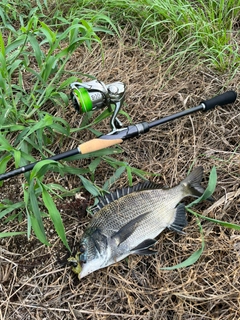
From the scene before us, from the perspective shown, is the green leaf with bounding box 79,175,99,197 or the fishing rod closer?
the fishing rod

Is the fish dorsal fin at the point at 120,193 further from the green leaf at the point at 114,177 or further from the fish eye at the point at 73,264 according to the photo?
the fish eye at the point at 73,264

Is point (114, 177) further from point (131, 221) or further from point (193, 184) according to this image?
point (193, 184)

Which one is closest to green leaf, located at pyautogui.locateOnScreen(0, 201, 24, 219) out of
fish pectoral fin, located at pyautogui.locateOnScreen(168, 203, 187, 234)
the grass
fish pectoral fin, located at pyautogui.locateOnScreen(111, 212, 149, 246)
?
the grass

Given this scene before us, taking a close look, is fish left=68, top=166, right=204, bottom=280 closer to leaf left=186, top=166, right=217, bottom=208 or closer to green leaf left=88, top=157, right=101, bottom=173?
leaf left=186, top=166, right=217, bottom=208

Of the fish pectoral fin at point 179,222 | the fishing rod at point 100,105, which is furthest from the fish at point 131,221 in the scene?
the fishing rod at point 100,105

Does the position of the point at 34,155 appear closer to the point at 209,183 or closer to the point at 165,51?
the point at 209,183

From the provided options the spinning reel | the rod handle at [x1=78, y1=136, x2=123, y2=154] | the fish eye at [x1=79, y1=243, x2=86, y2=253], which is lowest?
the fish eye at [x1=79, y1=243, x2=86, y2=253]

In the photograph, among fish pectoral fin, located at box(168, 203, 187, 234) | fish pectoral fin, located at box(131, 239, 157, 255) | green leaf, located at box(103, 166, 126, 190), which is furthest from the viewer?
green leaf, located at box(103, 166, 126, 190)

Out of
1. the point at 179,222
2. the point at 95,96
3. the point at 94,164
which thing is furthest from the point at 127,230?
the point at 95,96

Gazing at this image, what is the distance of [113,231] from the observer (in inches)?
98.7

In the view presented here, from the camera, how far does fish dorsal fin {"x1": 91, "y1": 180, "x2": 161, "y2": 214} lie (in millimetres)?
2629

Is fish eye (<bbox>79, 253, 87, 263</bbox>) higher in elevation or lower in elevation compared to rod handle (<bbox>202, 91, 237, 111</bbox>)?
lower

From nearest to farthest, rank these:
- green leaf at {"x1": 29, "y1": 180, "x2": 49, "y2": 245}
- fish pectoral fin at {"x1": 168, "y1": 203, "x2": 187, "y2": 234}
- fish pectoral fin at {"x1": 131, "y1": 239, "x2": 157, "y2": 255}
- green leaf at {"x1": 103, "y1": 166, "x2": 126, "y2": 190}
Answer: green leaf at {"x1": 29, "y1": 180, "x2": 49, "y2": 245} < fish pectoral fin at {"x1": 131, "y1": 239, "x2": 157, "y2": 255} < fish pectoral fin at {"x1": 168, "y1": 203, "x2": 187, "y2": 234} < green leaf at {"x1": 103, "y1": 166, "x2": 126, "y2": 190}

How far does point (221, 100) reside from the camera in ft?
9.63
